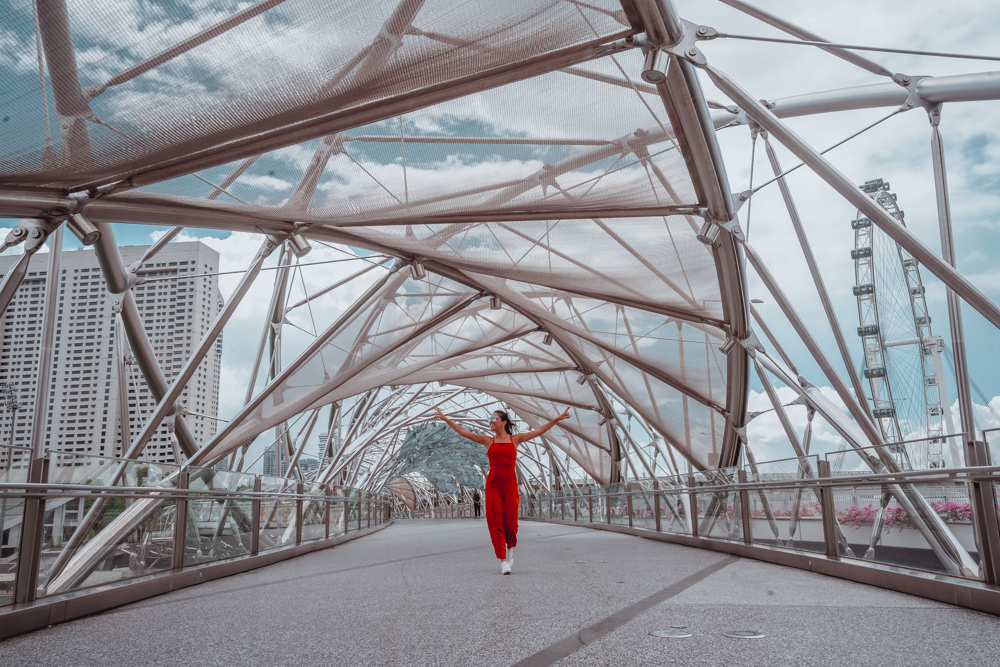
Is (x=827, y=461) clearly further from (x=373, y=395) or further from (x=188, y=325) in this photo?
Answer: (x=373, y=395)

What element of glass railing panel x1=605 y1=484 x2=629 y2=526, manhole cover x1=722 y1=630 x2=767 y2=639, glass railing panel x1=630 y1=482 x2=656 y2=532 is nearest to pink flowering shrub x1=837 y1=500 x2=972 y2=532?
manhole cover x1=722 y1=630 x2=767 y2=639

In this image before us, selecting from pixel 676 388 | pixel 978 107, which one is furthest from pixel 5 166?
pixel 676 388

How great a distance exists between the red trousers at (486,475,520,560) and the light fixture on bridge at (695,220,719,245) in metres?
4.94

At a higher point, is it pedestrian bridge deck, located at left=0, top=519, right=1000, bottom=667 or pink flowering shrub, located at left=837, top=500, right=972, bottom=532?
pink flowering shrub, located at left=837, top=500, right=972, bottom=532

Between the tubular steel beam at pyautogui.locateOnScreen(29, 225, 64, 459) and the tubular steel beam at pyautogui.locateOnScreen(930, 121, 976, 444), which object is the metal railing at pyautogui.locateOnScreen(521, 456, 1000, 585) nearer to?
the tubular steel beam at pyautogui.locateOnScreen(930, 121, 976, 444)

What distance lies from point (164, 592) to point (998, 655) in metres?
7.66

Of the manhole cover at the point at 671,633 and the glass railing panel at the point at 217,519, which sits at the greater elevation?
the glass railing panel at the point at 217,519

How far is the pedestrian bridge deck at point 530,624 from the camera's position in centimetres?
445

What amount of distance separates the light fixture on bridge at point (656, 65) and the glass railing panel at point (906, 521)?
4866 millimetres

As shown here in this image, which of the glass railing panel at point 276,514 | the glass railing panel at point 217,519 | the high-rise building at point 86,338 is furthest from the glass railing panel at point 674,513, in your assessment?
the high-rise building at point 86,338

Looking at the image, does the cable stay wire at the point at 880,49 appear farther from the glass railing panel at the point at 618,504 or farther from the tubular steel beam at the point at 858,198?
the glass railing panel at the point at 618,504

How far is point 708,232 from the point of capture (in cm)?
1194

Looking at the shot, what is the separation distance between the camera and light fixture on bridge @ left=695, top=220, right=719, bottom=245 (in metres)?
11.9

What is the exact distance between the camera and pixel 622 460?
3862cm
